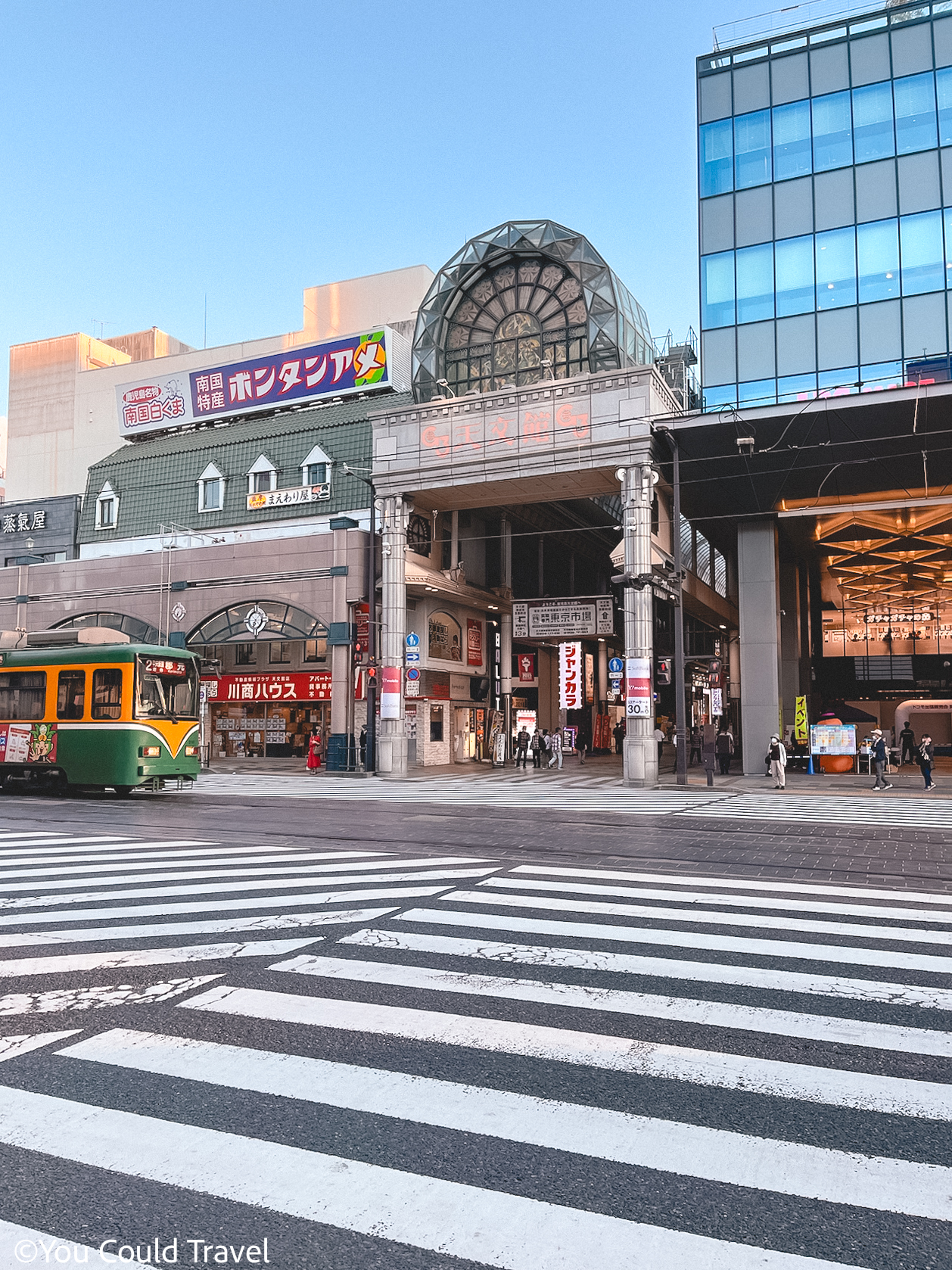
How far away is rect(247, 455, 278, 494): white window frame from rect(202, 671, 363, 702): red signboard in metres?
8.32

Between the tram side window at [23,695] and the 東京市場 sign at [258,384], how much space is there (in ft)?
68.3

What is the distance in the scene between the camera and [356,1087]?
4348 mm

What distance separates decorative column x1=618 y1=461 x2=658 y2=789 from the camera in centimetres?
2666

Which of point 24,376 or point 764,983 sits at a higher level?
point 24,376

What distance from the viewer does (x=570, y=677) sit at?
35.4 meters

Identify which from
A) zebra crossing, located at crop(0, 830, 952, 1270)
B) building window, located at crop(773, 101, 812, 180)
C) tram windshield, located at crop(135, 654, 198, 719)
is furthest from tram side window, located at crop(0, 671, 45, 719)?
building window, located at crop(773, 101, 812, 180)

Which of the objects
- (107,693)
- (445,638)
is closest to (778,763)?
(445,638)

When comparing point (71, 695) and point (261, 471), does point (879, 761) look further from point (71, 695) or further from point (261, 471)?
point (261, 471)

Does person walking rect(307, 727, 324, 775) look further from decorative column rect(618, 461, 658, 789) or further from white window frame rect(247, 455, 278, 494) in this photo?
decorative column rect(618, 461, 658, 789)

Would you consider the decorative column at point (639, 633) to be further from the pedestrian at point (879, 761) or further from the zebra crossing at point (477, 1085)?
the zebra crossing at point (477, 1085)

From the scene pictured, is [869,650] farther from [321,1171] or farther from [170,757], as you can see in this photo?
[321,1171]

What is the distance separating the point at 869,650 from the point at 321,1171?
5893cm

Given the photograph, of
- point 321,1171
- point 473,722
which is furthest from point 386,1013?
point 473,722

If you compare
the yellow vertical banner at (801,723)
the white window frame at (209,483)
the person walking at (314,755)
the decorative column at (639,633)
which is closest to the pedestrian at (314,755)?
the person walking at (314,755)
